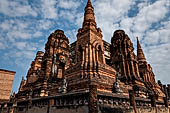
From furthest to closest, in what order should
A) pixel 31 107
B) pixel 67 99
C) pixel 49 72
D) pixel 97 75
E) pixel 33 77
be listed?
pixel 33 77 → pixel 49 72 → pixel 97 75 → pixel 31 107 → pixel 67 99

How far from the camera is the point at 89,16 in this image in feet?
66.0

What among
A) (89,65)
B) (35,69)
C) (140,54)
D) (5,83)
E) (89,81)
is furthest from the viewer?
(140,54)

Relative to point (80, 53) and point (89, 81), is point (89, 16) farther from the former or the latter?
point (89, 81)

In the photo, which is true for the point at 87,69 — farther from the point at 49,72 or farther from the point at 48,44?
the point at 48,44

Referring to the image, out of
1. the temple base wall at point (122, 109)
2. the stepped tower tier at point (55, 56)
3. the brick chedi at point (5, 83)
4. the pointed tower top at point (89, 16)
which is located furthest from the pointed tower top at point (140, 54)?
the brick chedi at point (5, 83)

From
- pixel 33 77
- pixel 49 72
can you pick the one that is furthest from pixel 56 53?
pixel 33 77

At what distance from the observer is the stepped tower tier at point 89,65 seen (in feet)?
41.3

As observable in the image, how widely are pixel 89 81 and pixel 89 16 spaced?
12.3 meters

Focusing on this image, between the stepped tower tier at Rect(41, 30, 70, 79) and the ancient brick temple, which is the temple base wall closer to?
the ancient brick temple

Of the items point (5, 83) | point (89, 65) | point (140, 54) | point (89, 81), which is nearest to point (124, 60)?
point (140, 54)

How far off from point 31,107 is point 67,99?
4.49 m

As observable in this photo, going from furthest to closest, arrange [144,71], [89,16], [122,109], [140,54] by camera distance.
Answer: [140,54], [144,71], [89,16], [122,109]

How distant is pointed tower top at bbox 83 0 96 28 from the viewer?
19.0 m

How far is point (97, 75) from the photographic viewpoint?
543 inches
